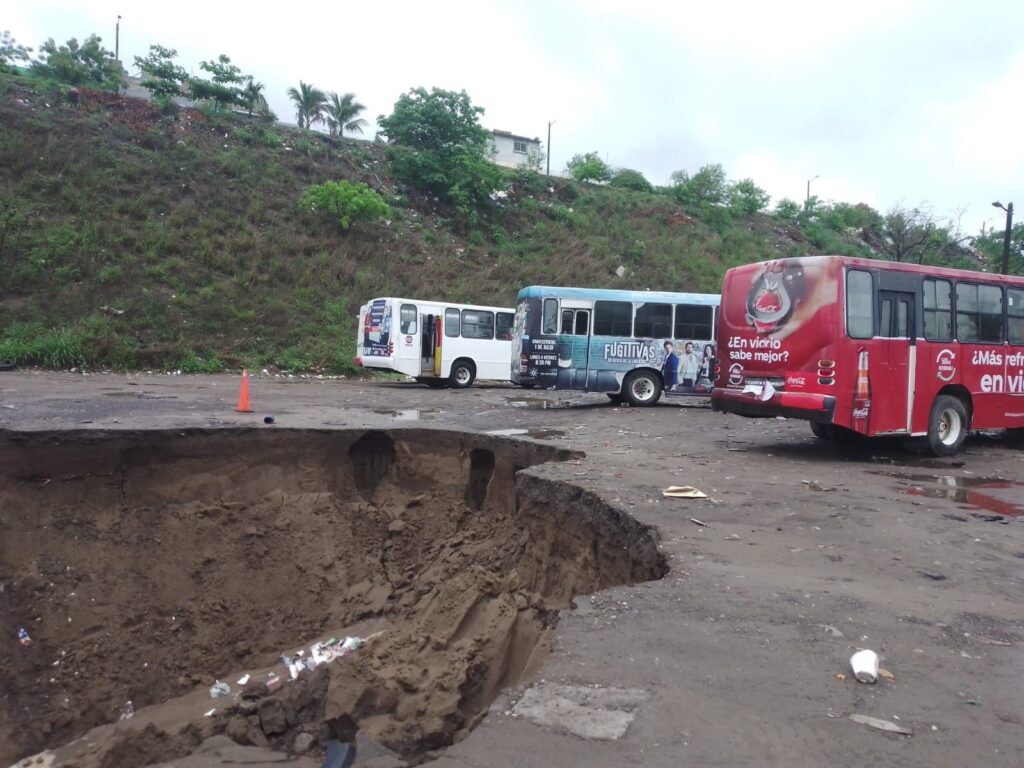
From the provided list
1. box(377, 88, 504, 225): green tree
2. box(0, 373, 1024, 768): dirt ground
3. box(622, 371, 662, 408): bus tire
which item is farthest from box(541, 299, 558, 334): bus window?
box(377, 88, 504, 225): green tree

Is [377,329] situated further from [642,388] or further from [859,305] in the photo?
[859,305]

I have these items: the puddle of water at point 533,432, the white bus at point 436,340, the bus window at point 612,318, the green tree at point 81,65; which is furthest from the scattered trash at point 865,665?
the green tree at point 81,65

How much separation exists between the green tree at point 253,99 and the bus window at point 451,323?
1977cm

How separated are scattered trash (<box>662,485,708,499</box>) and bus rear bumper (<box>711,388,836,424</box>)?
291 centimetres

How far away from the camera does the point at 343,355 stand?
71.9ft

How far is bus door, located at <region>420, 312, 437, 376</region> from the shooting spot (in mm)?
19406

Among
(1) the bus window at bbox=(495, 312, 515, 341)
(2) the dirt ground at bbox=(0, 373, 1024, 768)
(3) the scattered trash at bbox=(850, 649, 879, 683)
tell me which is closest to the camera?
(2) the dirt ground at bbox=(0, 373, 1024, 768)

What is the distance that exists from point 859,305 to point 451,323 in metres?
12.1

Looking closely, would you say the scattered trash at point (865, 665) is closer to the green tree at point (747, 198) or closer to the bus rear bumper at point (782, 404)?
the bus rear bumper at point (782, 404)

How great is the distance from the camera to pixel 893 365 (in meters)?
9.36

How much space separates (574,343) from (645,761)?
44.4 feet

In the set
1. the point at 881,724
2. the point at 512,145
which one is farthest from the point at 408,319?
the point at 512,145

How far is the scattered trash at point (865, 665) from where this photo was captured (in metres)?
3.16

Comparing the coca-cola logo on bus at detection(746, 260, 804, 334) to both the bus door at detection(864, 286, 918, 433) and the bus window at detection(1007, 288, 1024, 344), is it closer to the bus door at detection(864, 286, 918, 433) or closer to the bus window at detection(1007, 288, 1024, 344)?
the bus door at detection(864, 286, 918, 433)
